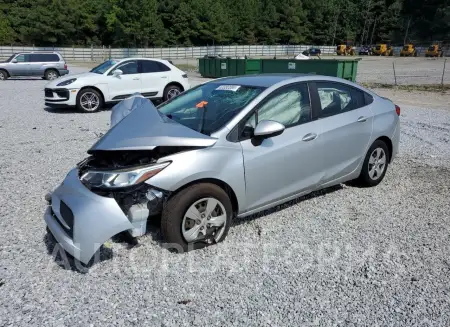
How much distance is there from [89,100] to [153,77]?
2028mm

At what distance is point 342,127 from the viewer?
14.7 feet

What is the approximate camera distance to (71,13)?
71.3 metres

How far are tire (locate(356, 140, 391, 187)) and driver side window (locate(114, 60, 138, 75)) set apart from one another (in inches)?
333

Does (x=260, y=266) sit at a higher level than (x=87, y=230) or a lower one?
lower

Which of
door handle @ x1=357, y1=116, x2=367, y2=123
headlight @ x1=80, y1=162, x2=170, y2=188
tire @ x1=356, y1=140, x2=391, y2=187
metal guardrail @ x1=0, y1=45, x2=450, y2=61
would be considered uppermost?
door handle @ x1=357, y1=116, x2=367, y2=123

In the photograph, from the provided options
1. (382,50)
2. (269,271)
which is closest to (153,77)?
(269,271)

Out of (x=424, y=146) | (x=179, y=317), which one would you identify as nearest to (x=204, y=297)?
(x=179, y=317)

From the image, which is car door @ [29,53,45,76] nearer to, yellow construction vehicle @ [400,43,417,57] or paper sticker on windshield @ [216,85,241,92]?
paper sticker on windshield @ [216,85,241,92]

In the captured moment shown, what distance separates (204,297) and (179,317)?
276 millimetres

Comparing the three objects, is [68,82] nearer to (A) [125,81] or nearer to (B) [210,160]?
(A) [125,81]

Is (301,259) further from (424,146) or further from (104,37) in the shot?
(104,37)

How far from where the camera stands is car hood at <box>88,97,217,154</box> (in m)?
3.28

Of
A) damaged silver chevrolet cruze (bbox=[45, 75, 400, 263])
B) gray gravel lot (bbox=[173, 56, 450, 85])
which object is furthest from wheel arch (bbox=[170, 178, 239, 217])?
gray gravel lot (bbox=[173, 56, 450, 85])

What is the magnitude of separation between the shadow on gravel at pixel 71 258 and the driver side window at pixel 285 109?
5.37 ft
